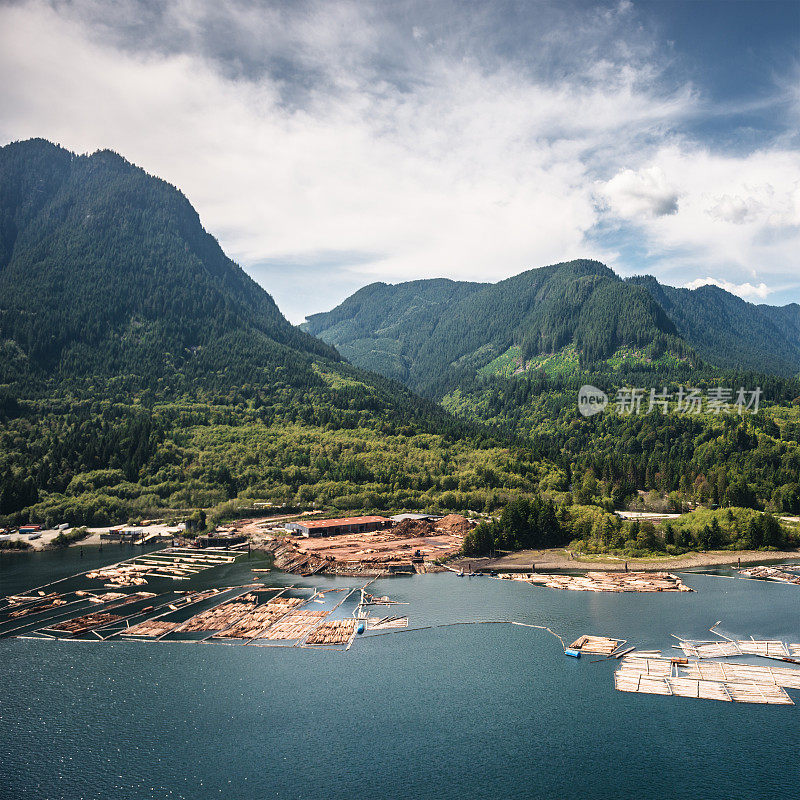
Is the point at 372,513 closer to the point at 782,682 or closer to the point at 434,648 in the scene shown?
the point at 434,648

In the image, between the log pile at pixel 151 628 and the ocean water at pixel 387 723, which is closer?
the ocean water at pixel 387 723

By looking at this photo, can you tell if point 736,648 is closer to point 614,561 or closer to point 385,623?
point 385,623

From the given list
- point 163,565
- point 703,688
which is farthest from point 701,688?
point 163,565

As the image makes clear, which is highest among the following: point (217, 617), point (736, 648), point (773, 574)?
point (773, 574)

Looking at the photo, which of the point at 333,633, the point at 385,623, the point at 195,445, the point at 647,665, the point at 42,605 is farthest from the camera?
the point at 195,445

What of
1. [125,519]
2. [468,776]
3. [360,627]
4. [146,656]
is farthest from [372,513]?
[468,776]

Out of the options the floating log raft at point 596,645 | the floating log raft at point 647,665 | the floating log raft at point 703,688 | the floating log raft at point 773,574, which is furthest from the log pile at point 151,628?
the floating log raft at point 773,574

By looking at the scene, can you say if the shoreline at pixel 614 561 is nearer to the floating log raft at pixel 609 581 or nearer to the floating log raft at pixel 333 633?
the floating log raft at pixel 609 581
